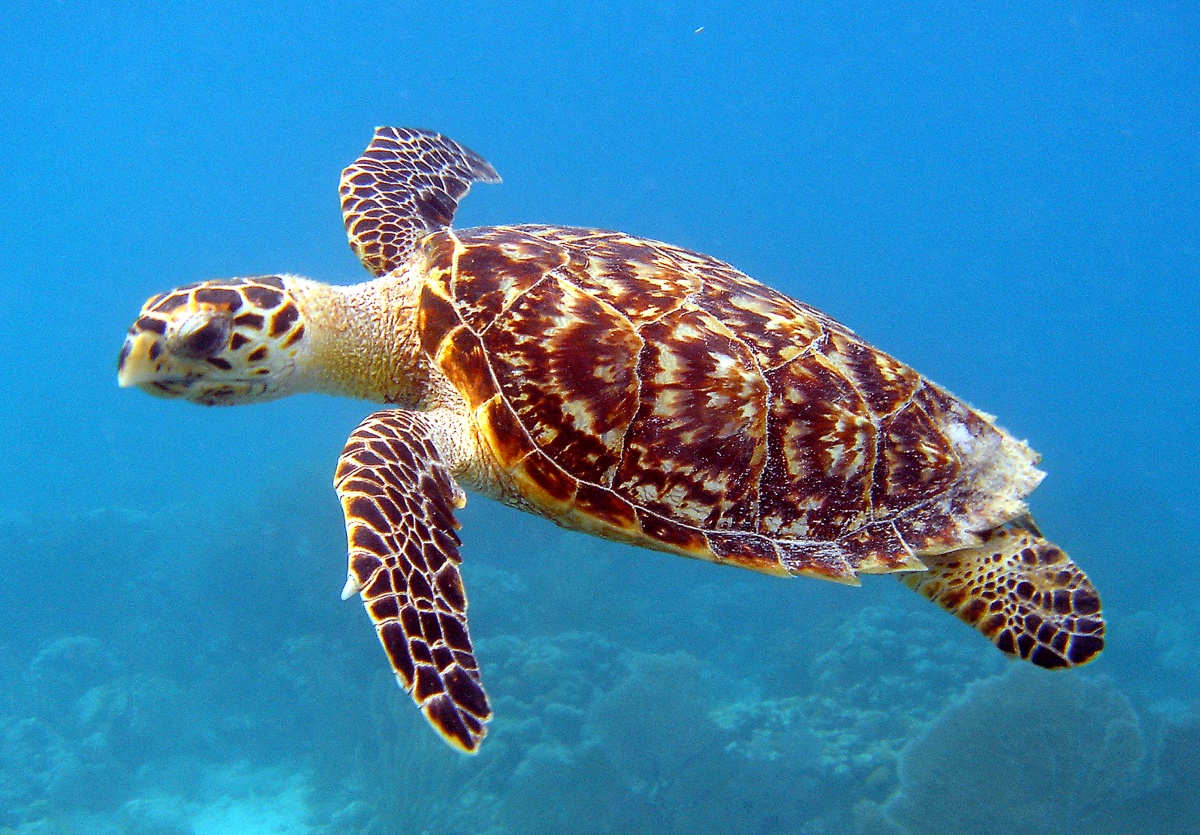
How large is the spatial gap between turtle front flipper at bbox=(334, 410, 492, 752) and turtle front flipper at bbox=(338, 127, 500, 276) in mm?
1528

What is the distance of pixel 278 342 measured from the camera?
2.92m

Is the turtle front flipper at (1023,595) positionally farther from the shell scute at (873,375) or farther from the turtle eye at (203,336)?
the turtle eye at (203,336)

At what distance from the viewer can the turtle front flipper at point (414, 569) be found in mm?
1908

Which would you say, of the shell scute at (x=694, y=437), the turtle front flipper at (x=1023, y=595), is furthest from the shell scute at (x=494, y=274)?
the turtle front flipper at (x=1023, y=595)

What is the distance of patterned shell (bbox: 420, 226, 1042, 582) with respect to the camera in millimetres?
2604

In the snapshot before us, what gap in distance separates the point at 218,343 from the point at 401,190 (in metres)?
1.84

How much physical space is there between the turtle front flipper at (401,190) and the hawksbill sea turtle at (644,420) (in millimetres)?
637

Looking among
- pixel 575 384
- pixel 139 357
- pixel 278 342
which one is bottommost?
pixel 139 357

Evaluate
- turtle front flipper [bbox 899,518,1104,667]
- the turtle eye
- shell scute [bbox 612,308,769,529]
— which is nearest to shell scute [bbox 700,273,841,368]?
shell scute [bbox 612,308,769,529]

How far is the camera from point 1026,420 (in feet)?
106

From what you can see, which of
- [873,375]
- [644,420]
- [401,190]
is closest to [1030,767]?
[873,375]

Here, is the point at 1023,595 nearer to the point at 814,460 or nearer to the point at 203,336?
the point at 814,460

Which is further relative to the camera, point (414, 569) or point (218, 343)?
point (218, 343)

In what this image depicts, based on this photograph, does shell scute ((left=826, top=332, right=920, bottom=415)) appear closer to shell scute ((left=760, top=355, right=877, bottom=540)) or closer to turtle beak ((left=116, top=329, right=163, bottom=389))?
shell scute ((left=760, top=355, right=877, bottom=540))
